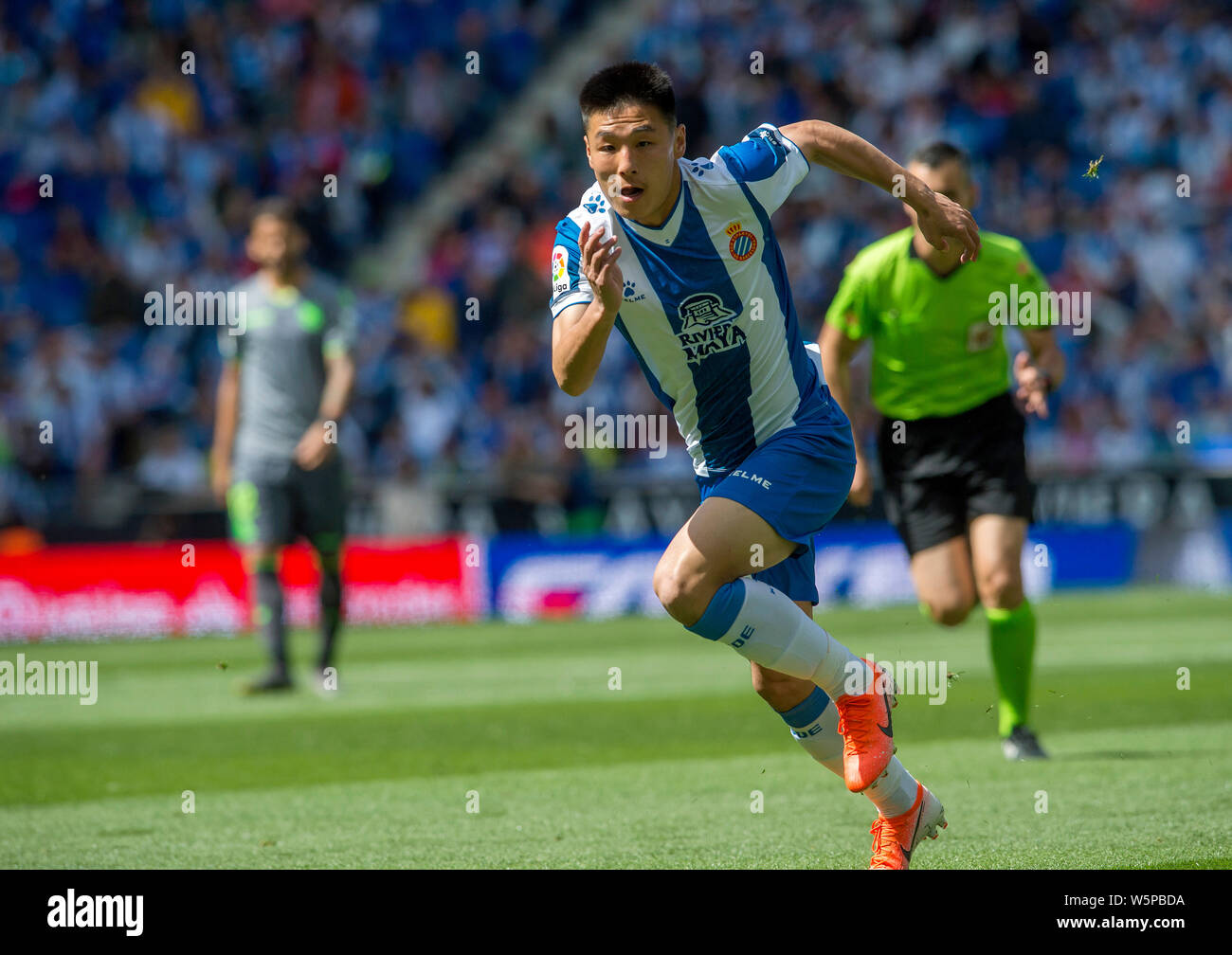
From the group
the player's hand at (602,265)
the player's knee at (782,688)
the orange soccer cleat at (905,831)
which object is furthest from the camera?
the player's knee at (782,688)

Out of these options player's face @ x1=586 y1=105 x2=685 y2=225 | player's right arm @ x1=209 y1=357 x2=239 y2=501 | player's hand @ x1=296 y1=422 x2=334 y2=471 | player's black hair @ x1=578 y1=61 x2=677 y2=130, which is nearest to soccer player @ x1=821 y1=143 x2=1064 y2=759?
player's face @ x1=586 y1=105 x2=685 y2=225

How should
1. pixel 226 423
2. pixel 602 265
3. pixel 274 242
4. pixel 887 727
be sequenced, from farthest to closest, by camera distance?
pixel 226 423, pixel 274 242, pixel 887 727, pixel 602 265

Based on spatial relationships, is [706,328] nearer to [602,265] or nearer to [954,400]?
[602,265]

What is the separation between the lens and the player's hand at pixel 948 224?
498 centimetres

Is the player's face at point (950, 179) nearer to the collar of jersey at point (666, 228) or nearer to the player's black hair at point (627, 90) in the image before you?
the collar of jersey at point (666, 228)

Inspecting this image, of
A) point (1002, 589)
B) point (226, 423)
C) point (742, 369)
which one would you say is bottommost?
point (1002, 589)

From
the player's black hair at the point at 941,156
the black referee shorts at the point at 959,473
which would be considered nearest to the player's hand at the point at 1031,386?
the black referee shorts at the point at 959,473

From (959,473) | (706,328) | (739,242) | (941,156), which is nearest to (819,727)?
(706,328)

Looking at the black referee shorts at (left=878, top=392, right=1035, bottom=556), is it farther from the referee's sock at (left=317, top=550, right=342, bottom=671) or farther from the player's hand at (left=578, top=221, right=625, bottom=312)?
the referee's sock at (left=317, top=550, right=342, bottom=671)

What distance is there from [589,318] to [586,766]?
136 inches

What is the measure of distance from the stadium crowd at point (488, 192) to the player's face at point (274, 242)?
6.92m

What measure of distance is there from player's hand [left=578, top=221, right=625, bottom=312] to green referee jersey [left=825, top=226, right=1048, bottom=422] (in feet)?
10.7

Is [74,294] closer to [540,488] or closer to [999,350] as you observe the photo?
[540,488]

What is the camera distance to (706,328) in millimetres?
5113
